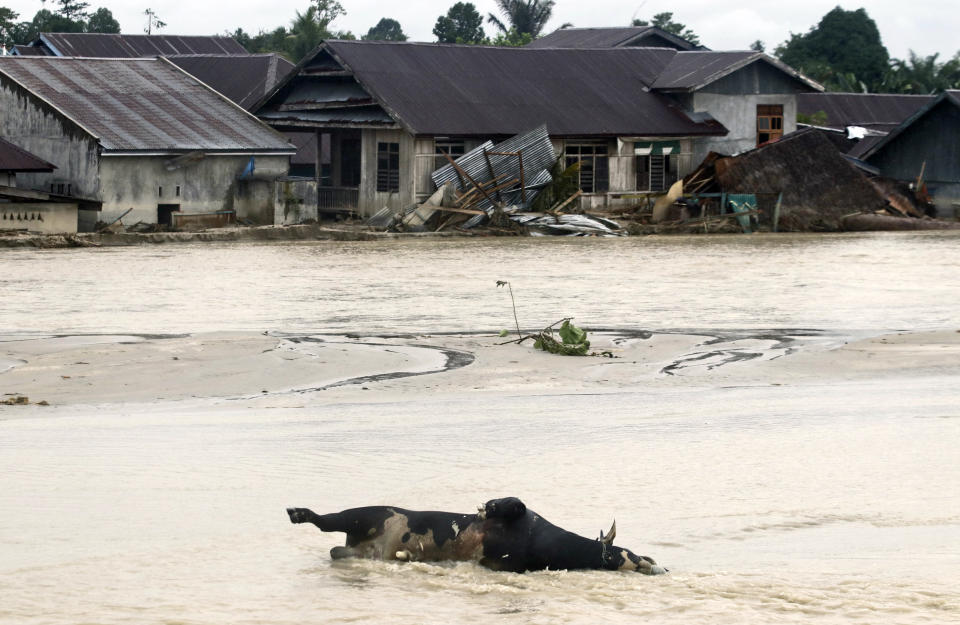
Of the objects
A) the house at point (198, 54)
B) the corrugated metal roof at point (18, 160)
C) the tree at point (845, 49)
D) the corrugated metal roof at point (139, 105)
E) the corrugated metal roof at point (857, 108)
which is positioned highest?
the tree at point (845, 49)

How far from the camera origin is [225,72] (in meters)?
44.3

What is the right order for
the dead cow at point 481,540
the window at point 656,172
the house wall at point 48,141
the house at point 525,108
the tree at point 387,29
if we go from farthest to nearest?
the tree at point 387,29 → the window at point 656,172 → the house at point 525,108 → the house wall at point 48,141 → the dead cow at point 481,540

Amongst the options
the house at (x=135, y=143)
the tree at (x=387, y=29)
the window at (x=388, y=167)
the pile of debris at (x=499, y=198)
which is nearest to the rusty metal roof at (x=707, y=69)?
the pile of debris at (x=499, y=198)

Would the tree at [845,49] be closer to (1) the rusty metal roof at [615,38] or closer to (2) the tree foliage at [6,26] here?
(1) the rusty metal roof at [615,38]

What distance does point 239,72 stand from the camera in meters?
44.1

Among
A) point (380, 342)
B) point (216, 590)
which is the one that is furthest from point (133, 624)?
point (380, 342)

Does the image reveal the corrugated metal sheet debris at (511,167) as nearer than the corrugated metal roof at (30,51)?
Yes

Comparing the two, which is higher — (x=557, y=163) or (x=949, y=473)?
(x=557, y=163)

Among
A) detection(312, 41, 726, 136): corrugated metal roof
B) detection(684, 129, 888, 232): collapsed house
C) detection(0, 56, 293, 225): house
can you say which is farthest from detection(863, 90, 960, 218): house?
detection(0, 56, 293, 225): house

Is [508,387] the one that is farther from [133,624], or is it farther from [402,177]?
[402,177]

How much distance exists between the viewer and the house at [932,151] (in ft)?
118

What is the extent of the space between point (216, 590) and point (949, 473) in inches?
165

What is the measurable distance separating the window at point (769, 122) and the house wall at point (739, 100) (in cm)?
16

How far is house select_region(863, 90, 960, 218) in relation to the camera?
36094 mm
